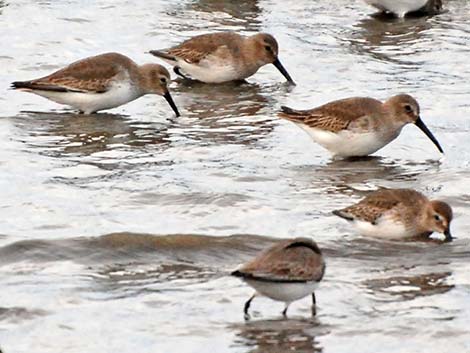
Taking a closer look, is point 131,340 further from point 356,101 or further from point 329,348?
point 356,101

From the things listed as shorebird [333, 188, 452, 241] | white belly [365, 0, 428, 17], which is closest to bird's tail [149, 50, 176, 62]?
white belly [365, 0, 428, 17]

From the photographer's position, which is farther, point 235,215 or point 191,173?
point 191,173

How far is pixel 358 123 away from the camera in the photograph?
43.1 ft

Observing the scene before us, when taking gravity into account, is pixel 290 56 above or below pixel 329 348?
below

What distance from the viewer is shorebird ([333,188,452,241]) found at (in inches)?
426

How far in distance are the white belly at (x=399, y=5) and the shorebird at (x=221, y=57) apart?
3.69 metres

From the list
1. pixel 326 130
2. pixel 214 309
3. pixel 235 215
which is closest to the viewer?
pixel 214 309

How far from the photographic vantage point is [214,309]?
9117 mm

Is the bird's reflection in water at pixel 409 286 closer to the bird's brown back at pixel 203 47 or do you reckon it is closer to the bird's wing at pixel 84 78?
the bird's wing at pixel 84 78

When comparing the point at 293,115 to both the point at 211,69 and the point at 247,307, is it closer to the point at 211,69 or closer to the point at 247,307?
the point at 211,69

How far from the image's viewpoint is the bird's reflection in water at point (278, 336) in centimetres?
841

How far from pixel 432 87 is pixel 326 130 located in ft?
10.0

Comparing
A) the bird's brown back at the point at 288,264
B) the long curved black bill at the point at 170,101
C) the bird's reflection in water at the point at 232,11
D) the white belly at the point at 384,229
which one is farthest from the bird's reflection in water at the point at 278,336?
the bird's reflection in water at the point at 232,11

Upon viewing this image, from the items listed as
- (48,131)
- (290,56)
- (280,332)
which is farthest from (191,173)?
(290,56)
